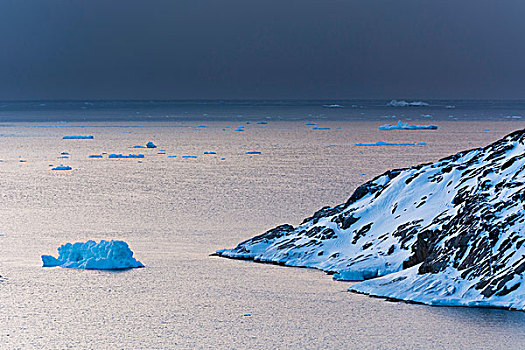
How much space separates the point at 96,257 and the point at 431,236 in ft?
20.8

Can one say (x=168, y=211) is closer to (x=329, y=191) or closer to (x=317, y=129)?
(x=329, y=191)

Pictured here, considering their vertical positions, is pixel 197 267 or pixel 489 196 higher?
pixel 489 196

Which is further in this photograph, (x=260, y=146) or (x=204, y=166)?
(x=260, y=146)

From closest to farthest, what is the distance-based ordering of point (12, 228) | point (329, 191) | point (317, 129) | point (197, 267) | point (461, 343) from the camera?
point (461, 343) < point (197, 267) < point (12, 228) < point (329, 191) < point (317, 129)

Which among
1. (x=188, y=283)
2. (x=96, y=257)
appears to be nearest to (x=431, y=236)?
(x=188, y=283)

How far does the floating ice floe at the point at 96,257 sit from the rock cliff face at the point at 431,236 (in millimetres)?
2136

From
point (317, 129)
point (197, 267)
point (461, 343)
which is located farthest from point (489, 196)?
point (317, 129)

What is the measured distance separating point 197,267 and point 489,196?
5571 millimetres

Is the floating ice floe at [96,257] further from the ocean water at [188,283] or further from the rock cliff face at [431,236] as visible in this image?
the rock cliff face at [431,236]

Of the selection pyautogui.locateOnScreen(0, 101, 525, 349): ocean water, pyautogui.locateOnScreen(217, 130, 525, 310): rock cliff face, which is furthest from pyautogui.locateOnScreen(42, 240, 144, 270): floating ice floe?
pyautogui.locateOnScreen(217, 130, 525, 310): rock cliff face

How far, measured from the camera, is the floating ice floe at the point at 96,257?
643 inches

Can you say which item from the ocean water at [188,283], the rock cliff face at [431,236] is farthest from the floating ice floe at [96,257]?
the rock cliff face at [431,236]

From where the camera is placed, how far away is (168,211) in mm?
24625

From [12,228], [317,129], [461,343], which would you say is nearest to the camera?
[461,343]
